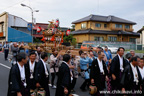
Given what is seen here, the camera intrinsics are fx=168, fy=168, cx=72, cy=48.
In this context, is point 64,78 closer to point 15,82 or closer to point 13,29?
point 15,82

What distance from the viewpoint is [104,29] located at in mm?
36594

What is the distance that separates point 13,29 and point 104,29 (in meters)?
19.3

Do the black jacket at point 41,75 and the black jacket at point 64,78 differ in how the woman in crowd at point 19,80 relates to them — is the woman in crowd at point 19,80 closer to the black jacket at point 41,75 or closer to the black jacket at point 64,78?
the black jacket at point 41,75

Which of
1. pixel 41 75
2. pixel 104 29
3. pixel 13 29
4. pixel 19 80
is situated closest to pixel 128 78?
pixel 41 75

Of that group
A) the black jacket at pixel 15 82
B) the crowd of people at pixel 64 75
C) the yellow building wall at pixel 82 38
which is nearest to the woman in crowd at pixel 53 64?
the crowd of people at pixel 64 75

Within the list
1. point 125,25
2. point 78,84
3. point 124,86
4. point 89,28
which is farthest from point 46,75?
point 125,25

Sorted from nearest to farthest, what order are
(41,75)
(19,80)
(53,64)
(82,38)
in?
(19,80) < (41,75) < (53,64) < (82,38)

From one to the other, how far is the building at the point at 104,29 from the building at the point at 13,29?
432 inches

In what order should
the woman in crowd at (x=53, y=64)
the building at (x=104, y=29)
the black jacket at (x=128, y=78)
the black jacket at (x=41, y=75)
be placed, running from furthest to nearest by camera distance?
the building at (x=104, y=29)
the woman in crowd at (x=53, y=64)
the black jacket at (x=41, y=75)
the black jacket at (x=128, y=78)

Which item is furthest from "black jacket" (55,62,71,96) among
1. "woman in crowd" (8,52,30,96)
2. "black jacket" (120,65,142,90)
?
"black jacket" (120,65,142,90)

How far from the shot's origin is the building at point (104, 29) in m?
34.6

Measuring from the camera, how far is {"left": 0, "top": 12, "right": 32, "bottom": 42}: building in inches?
1377

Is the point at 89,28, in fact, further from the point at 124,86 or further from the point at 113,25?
the point at 124,86

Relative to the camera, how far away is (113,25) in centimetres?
3653
